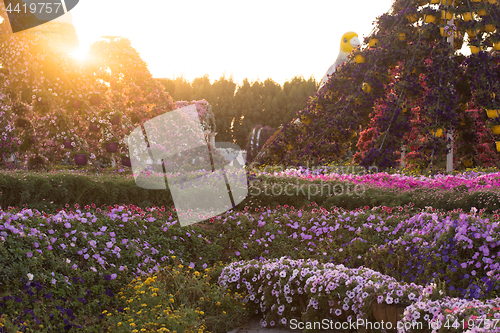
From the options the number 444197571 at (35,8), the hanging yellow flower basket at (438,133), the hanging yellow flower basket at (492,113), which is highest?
the number 444197571 at (35,8)

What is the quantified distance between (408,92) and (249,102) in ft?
93.1

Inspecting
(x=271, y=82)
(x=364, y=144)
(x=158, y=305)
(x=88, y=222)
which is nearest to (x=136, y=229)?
(x=88, y=222)

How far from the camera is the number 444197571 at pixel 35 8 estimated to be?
10.4 metres

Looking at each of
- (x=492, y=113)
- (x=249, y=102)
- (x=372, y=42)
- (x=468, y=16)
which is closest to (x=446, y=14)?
(x=468, y=16)

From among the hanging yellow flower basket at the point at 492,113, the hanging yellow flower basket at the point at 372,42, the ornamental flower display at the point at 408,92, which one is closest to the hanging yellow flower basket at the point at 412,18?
the ornamental flower display at the point at 408,92

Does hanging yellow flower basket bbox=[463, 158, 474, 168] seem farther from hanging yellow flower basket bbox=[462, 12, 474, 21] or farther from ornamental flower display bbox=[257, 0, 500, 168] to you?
hanging yellow flower basket bbox=[462, 12, 474, 21]

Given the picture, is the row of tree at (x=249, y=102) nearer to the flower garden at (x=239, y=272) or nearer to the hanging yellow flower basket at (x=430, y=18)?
the hanging yellow flower basket at (x=430, y=18)

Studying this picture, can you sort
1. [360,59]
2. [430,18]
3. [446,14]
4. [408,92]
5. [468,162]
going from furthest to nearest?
[468,162]
[430,18]
[446,14]
[360,59]
[408,92]

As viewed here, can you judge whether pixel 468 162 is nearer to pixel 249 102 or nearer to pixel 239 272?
pixel 239 272

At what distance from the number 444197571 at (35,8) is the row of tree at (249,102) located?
26856 mm

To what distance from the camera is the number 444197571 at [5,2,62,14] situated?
409 inches

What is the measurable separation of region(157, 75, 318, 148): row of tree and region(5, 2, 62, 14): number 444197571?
26856 mm

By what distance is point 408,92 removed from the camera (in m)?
10.8

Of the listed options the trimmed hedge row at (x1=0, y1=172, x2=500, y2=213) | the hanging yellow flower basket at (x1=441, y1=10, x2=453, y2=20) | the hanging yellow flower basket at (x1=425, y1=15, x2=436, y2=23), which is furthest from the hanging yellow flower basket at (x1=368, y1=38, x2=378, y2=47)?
the trimmed hedge row at (x1=0, y1=172, x2=500, y2=213)
